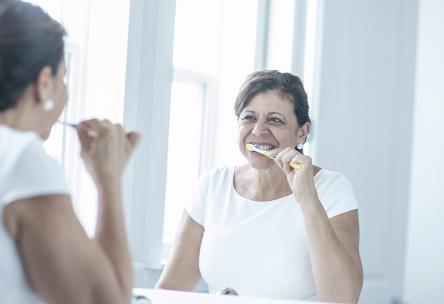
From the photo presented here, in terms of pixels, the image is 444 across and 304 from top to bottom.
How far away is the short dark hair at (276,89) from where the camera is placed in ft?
6.13

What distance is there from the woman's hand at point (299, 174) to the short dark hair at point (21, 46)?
3.17 ft

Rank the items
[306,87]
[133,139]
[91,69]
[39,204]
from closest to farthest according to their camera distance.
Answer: [39,204], [133,139], [91,69], [306,87]

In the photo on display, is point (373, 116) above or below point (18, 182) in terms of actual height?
above

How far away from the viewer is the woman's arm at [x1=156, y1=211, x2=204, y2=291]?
1793 millimetres

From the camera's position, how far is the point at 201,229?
186 cm

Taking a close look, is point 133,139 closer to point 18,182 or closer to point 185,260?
point 18,182

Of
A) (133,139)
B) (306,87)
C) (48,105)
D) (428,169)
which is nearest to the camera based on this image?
(48,105)

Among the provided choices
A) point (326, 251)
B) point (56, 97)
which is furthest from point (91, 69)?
point (56, 97)

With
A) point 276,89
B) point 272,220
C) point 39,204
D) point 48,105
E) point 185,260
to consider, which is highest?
point 276,89

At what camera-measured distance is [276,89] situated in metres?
1.87

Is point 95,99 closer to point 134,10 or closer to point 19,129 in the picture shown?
point 134,10

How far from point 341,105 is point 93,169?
6.19ft

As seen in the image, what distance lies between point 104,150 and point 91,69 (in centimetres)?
110

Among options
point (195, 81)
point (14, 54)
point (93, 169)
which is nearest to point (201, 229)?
point (195, 81)
